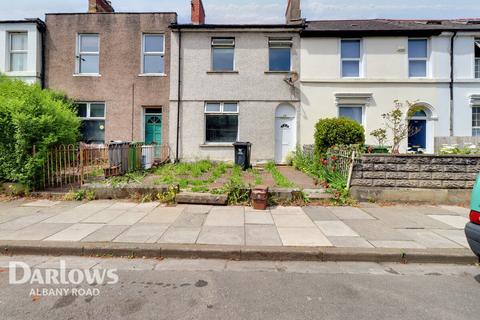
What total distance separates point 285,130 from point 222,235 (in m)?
9.51

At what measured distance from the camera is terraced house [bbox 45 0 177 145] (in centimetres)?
1345

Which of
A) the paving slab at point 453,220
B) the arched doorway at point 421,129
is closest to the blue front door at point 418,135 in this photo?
the arched doorway at point 421,129

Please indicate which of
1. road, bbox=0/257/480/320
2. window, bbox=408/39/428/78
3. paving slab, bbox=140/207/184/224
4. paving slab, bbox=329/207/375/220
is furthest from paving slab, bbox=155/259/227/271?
window, bbox=408/39/428/78

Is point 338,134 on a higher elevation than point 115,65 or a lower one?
lower

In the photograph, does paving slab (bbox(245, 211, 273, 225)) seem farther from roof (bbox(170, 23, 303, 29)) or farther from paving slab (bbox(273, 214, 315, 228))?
roof (bbox(170, 23, 303, 29))

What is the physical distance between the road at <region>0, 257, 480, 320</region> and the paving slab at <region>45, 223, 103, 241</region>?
0.47m

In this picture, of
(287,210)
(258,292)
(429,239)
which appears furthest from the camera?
(287,210)

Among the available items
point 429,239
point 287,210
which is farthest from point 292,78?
point 429,239

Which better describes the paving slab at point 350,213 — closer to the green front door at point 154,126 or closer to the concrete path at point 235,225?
the concrete path at point 235,225

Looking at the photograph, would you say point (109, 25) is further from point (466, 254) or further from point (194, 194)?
point (466, 254)

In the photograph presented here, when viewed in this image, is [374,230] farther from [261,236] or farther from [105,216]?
[105,216]

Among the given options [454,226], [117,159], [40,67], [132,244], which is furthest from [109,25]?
[454,226]

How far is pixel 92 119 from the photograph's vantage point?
13680mm

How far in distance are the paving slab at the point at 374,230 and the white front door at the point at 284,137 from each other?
800 centimetres
